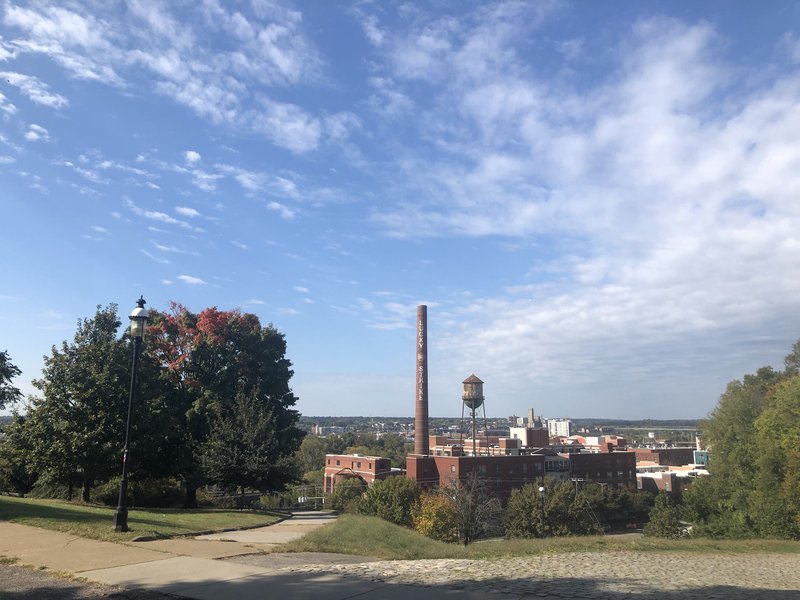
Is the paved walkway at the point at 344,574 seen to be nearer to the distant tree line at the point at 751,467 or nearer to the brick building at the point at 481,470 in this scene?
the distant tree line at the point at 751,467

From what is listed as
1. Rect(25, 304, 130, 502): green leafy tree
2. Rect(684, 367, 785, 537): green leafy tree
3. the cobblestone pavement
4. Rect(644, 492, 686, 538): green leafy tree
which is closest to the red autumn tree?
Rect(25, 304, 130, 502): green leafy tree

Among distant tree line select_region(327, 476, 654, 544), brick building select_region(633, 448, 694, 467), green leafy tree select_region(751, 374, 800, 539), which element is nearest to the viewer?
green leafy tree select_region(751, 374, 800, 539)

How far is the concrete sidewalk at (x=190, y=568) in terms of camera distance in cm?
772

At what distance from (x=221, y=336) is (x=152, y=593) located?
20600 mm

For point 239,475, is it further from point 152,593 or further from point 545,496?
point 545,496

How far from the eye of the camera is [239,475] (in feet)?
73.5

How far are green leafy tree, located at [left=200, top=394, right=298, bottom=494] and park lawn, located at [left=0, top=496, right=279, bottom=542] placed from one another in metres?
3.93

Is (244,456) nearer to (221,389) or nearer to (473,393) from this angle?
(221,389)

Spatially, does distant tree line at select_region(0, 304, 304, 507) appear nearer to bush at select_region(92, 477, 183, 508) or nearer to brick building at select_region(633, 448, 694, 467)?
bush at select_region(92, 477, 183, 508)

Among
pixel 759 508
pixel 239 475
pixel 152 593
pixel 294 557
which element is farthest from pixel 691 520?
pixel 152 593

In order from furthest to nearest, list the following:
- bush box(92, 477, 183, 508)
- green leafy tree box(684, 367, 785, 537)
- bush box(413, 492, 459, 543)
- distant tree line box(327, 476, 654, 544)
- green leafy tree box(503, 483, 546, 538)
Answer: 1. green leafy tree box(503, 483, 546, 538)
2. bush box(413, 492, 459, 543)
3. distant tree line box(327, 476, 654, 544)
4. green leafy tree box(684, 367, 785, 537)
5. bush box(92, 477, 183, 508)

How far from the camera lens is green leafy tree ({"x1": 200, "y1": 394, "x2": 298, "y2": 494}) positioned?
72.3ft

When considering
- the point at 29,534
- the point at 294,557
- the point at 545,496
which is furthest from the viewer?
the point at 545,496

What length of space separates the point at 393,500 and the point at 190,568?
136ft
